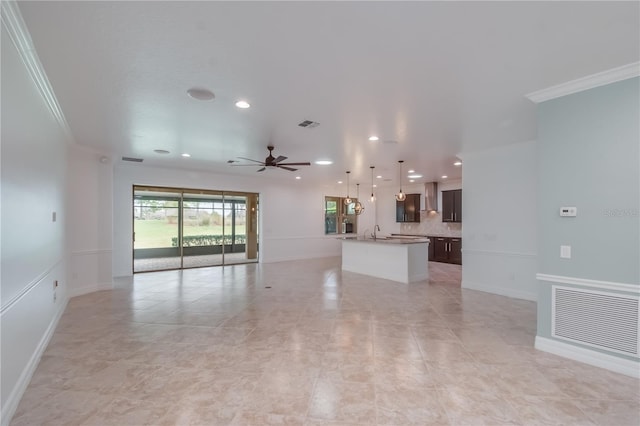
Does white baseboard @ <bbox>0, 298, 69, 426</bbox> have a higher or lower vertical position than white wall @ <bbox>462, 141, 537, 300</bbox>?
lower

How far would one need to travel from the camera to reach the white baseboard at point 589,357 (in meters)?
2.69

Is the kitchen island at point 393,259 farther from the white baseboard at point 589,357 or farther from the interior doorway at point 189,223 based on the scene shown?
the interior doorway at point 189,223

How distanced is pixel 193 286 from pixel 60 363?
3370mm

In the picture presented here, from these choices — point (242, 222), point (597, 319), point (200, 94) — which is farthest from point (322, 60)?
point (242, 222)

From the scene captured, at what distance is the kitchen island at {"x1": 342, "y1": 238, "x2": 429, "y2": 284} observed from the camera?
22.0 ft

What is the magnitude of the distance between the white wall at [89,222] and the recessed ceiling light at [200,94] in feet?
12.4

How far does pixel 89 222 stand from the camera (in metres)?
5.74

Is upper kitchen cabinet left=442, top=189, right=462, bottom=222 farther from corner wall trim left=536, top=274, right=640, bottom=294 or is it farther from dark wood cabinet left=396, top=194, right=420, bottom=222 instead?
corner wall trim left=536, top=274, right=640, bottom=294

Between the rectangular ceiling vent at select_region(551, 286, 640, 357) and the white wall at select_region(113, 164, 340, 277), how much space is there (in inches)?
273

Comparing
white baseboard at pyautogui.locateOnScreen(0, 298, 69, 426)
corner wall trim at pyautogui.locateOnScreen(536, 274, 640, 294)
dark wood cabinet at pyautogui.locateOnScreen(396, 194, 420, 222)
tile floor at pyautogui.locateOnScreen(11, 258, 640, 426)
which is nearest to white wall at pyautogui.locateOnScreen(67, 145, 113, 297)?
tile floor at pyautogui.locateOnScreen(11, 258, 640, 426)

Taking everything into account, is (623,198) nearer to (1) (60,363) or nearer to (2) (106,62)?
(2) (106,62)

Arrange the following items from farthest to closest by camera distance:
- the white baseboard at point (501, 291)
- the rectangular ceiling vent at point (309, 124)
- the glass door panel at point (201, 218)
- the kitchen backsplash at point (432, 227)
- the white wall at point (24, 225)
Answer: the glass door panel at point (201, 218) → the kitchen backsplash at point (432, 227) → the white baseboard at point (501, 291) → the rectangular ceiling vent at point (309, 124) → the white wall at point (24, 225)

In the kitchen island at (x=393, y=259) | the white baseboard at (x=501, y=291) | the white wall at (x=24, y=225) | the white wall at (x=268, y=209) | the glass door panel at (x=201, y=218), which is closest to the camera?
the white wall at (x=24, y=225)

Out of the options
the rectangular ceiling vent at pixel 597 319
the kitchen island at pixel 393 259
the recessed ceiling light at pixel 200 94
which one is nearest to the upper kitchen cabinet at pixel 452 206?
the kitchen island at pixel 393 259
